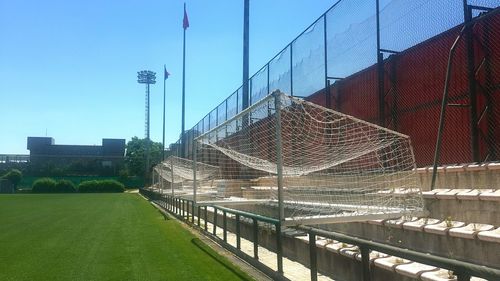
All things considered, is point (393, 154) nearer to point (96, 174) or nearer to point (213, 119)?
point (213, 119)

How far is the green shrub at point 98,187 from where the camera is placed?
225 ft

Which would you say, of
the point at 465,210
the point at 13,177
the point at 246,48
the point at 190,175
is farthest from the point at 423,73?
the point at 13,177

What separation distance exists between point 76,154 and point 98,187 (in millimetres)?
42028

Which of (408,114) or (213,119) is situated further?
(213,119)

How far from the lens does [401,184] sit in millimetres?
8336

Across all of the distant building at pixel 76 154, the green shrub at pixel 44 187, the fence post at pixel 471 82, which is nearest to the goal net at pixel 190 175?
the fence post at pixel 471 82

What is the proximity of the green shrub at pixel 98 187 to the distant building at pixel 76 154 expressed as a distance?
100 feet

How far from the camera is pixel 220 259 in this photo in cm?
921

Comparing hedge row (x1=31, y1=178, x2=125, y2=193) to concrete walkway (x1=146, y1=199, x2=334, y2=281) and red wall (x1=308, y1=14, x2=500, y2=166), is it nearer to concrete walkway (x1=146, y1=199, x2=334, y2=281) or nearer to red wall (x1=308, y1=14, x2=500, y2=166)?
concrete walkway (x1=146, y1=199, x2=334, y2=281)

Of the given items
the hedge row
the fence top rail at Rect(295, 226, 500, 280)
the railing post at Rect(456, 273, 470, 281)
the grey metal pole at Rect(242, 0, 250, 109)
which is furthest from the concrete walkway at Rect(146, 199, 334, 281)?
the hedge row

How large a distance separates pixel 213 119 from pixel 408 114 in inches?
727

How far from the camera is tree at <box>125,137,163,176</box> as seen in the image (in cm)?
10312

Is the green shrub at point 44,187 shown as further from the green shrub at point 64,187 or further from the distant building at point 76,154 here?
the distant building at point 76,154

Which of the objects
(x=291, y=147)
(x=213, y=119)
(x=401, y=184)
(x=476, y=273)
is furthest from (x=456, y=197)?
(x=213, y=119)
